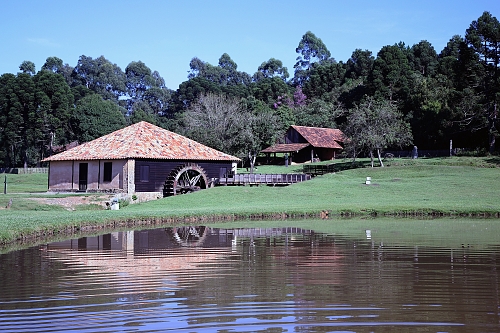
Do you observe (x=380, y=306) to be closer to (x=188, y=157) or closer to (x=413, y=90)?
(x=188, y=157)

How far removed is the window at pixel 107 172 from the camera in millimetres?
46094

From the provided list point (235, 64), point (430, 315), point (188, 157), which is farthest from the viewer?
point (235, 64)

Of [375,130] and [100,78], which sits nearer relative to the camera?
[375,130]

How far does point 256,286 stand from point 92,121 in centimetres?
7609

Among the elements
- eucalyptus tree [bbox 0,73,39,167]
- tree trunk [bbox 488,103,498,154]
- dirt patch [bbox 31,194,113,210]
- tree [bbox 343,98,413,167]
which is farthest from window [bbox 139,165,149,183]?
eucalyptus tree [bbox 0,73,39,167]

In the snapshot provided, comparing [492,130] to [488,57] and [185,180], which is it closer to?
[488,57]

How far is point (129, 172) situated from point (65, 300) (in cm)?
3473

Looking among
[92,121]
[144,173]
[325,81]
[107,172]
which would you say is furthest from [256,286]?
[325,81]

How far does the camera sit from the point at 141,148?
46.8 metres

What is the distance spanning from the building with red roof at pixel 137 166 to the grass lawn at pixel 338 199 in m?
4.76

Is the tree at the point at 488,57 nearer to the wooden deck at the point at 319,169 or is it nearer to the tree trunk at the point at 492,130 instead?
the tree trunk at the point at 492,130

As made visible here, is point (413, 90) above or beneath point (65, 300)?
above

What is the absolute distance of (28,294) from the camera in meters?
11.4

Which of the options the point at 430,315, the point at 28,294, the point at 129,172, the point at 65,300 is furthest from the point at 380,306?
the point at 129,172
